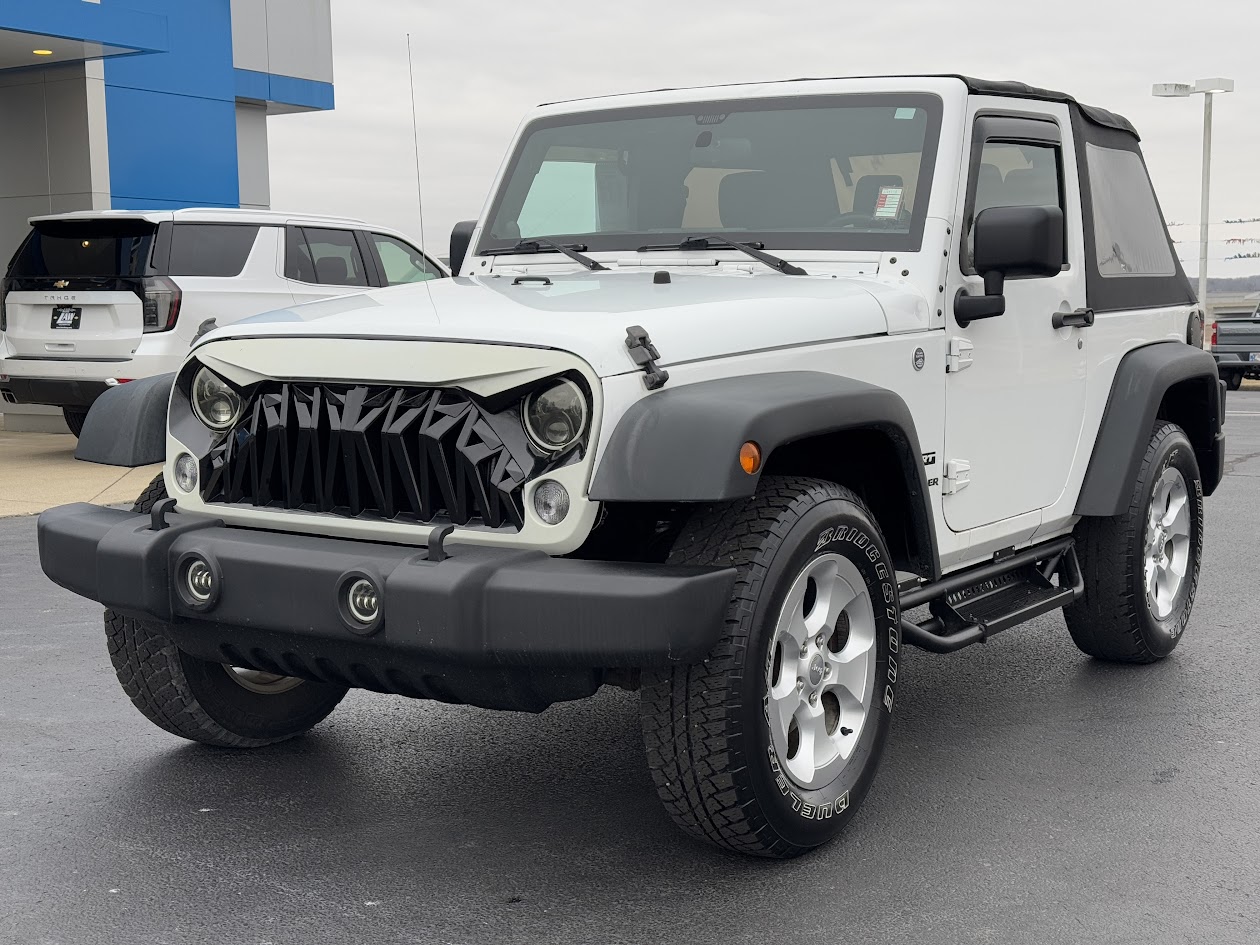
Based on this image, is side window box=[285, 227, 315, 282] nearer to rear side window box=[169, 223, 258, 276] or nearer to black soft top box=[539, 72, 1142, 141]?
rear side window box=[169, 223, 258, 276]

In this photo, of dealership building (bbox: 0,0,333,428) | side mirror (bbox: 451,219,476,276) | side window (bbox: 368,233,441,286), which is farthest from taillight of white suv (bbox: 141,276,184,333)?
side mirror (bbox: 451,219,476,276)

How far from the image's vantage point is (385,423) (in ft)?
12.4

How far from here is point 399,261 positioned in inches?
568

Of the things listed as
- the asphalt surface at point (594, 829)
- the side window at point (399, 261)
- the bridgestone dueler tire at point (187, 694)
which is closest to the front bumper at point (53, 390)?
the side window at point (399, 261)

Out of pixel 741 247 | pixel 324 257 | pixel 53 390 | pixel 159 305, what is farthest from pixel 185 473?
pixel 324 257

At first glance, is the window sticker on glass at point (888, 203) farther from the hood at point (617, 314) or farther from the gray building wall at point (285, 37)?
the gray building wall at point (285, 37)

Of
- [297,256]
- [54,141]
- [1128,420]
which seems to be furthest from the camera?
[54,141]

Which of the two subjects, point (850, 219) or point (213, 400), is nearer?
point (213, 400)

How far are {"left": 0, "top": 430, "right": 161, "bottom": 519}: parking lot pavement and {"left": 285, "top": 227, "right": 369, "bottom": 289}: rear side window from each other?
6.95 ft

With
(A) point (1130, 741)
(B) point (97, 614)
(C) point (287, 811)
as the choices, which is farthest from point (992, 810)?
(B) point (97, 614)

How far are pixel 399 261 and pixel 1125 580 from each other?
9833 millimetres

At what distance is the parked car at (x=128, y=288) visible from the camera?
41.3 feet

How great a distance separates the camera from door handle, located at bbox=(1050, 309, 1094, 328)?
5.27m

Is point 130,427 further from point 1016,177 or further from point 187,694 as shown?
point 1016,177
